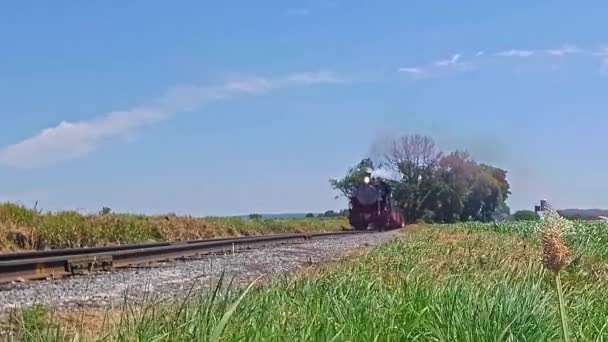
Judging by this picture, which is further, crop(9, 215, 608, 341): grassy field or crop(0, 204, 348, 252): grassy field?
crop(0, 204, 348, 252): grassy field

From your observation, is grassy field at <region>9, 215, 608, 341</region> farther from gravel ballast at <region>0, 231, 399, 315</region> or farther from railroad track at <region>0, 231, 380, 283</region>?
railroad track at <region>0, 231, 380, 283</region>

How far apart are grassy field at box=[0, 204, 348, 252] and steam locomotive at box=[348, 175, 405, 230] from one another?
11.9 meters

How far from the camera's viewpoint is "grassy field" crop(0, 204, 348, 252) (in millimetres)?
18453

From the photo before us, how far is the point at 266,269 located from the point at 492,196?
3323 inches

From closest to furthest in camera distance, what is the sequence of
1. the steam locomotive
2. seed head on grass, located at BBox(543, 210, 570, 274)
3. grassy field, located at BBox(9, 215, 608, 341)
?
seed head on grass, located at BBox(543, 210, 570, 274) → grassy field, located at BBox(9, 215, 608, 341) → the steam locomotive

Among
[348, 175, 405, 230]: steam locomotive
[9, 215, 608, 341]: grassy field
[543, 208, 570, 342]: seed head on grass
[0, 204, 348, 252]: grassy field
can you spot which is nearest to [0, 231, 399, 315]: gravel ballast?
[9, 215, 608, 341]: grassy field

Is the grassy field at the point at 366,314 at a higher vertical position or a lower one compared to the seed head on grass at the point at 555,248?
lower

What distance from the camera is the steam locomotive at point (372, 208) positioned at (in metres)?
42.6

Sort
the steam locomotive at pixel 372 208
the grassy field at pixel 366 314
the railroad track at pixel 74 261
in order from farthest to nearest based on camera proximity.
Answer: the steam locomotive at pixel 372 208
the railroad track at pixel 74 261
the grassy field at pixel 366 314

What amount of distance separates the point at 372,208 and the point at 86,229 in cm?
2382

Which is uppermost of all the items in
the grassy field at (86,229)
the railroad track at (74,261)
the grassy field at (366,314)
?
the grassy field at (86,229)

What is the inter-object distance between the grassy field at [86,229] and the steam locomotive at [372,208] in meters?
11.9

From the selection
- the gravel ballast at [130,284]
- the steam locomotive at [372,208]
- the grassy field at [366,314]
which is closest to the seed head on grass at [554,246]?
the grassy field at [366,314]

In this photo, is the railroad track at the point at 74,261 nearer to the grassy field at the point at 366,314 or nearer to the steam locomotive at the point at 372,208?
the grassy field at the point at 366,314
